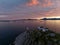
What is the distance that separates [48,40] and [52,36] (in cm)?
452

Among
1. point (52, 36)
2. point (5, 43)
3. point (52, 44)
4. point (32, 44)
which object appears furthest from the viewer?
point (5, 43)

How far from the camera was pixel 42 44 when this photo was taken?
114 ft

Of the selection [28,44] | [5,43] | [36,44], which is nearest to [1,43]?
[5,43]

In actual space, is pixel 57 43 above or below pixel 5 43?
above

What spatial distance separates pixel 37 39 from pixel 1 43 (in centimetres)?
3120

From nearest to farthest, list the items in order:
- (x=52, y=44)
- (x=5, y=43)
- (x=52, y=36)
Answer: (x=52, y=44) < (x=52, y=36) < (x=5, y=43)

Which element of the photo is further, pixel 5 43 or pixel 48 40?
pixel 5 43

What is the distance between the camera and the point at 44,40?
36000mm

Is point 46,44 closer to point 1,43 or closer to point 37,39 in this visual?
point 37,39

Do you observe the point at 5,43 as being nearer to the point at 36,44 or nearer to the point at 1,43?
the point at 1,43

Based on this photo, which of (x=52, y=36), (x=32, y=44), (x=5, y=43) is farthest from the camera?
(x=5, y=43)

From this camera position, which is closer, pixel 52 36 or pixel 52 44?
pixel 52 44

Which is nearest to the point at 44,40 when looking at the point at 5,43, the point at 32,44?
the point at 32,44

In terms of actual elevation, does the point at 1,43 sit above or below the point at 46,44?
below
